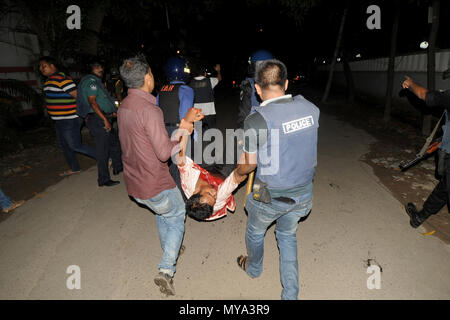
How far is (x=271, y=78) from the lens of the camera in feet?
6.76

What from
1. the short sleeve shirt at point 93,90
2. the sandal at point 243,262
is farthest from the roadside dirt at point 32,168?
the sandal at point 243,262

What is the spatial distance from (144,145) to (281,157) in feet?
3.83

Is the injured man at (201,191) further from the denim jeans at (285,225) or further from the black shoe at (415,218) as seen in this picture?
the black shoe at (415,218)

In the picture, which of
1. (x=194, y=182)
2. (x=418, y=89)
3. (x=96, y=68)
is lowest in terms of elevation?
(x=194, y=182)

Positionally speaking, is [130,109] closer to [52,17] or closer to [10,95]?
[10,95]

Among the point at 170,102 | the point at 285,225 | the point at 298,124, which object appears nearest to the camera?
the point at 298,124

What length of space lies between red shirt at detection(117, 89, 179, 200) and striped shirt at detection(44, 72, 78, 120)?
310cm

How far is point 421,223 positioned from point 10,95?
9495 mm

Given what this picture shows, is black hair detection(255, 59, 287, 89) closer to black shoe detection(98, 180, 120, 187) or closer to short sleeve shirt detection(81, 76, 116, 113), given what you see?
short sleeve shirt detection(81, 76, 116, 113)

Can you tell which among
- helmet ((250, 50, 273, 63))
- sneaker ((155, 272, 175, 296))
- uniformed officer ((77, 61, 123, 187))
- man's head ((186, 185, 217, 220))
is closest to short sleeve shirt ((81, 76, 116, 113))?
uniformed officer ((77, 61, 123, 187))

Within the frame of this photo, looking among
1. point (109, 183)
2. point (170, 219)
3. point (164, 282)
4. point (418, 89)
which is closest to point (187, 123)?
point (170, 219)

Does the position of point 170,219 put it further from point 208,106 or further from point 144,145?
point 208,106

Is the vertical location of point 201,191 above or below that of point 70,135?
below
